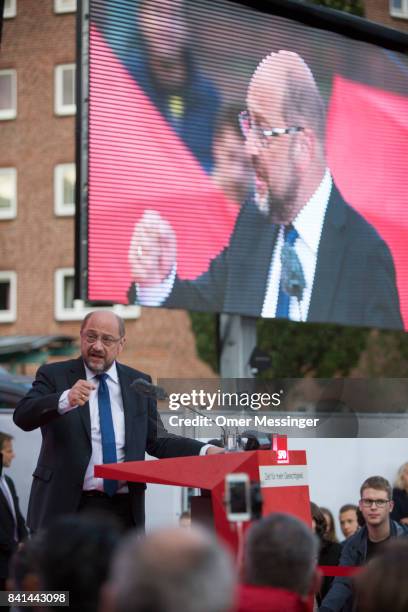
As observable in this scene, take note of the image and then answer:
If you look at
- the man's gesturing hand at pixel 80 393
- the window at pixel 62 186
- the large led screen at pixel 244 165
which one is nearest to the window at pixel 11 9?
the window at pixel 62 186

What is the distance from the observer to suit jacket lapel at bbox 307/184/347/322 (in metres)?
10.8

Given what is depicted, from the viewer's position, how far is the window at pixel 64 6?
28625mm

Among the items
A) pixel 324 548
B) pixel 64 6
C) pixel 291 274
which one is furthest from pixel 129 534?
pixel 64 6

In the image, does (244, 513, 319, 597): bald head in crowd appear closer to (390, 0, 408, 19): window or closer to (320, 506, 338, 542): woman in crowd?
(320, 506, 338, 542): woman in crowd

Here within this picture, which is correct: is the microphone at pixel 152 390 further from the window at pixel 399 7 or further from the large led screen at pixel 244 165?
the window at pixel 399 7

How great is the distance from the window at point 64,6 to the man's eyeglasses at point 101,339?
978 inches

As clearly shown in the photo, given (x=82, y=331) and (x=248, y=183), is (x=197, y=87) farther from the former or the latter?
(x=82, y=331)

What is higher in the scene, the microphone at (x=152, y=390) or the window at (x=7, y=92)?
the window at (x=7, y=92)

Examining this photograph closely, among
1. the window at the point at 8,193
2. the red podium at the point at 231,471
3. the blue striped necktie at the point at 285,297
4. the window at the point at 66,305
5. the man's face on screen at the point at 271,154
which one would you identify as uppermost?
the window at the point at 8,193

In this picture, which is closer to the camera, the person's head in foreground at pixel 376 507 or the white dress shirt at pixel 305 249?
the person's head in foreground at pixel 376 507

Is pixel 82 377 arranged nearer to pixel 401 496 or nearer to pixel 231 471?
pixel 231 471

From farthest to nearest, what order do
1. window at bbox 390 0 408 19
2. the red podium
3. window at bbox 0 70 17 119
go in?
window at bbox 0 70 17 119
window at bbox 390 0 408 19
the red podium

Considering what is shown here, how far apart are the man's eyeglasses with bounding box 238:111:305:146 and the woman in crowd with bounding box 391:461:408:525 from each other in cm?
445

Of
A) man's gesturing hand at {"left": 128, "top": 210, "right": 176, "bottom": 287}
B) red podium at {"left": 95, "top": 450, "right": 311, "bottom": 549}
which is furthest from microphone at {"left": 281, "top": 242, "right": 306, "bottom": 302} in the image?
red podium at {"left": 95, "top": 450, "right": 311, "bottom": 549}
